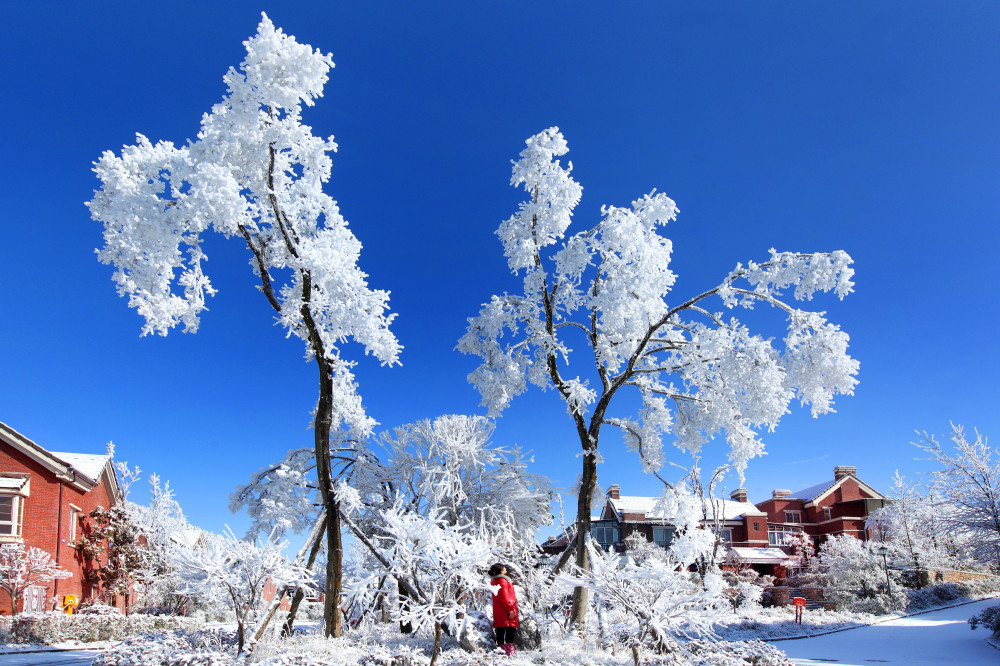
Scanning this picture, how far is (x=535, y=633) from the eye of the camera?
10.6m

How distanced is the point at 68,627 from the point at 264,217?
13.3 metres

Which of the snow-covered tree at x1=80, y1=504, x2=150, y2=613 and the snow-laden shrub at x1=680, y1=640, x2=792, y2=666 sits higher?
the snow-covered tree at x1=80, y1=504, x2=150, y2=613

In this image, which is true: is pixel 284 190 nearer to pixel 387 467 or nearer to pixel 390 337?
pixel 390 337

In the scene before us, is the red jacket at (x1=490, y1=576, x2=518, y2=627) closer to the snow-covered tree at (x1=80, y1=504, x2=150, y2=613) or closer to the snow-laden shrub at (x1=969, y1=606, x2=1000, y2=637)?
the snow-laden shrub at (x1=969, y1=606, x2=1000, y2=637)

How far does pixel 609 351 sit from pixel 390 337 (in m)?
6.01

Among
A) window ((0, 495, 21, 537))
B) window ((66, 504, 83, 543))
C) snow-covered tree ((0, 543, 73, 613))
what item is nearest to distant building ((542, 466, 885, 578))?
window ((66, 504, 83, 543))

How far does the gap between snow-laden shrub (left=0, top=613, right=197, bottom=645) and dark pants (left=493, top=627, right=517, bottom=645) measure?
10.6 m

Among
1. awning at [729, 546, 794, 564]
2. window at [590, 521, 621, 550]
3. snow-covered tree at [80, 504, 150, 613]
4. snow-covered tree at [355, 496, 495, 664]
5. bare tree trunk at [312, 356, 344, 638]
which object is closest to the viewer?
snow-covered tree at [355, 496, 495, 664]

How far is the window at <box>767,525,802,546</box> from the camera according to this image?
1980 inches

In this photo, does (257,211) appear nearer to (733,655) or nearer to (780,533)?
(733,655)

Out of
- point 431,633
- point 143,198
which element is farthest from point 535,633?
point 143,198

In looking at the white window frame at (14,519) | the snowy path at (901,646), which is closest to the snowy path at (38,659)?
the white window frame at (14,519)

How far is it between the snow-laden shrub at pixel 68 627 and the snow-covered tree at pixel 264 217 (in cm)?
973

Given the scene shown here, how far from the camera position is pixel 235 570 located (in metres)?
8.77
